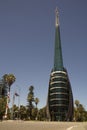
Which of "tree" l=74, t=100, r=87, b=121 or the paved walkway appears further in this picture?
"tree" l=74, t=100, r=87, b=121

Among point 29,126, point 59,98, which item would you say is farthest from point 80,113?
point 29,126

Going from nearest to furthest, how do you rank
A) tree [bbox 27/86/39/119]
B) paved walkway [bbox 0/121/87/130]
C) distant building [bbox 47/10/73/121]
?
paved walkway [bbox 0/121/87/130] < tree [bbox 27/86/39/119] < distant building [bbox 47/10/73/121]

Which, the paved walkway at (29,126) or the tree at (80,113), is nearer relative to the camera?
the paved walkway at (29,126)

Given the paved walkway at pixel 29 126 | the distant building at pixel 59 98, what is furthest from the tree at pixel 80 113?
the paved walkway at pixel 29 126

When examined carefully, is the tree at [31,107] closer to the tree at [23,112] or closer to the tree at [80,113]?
the tree at [23,112]

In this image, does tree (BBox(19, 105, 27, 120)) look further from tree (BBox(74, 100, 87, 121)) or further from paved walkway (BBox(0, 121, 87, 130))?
paved walkway (BBox(0, 121, 87, 130))

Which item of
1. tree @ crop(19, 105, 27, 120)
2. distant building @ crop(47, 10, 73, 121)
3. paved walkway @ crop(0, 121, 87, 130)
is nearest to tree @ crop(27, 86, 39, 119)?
tree @ crop(19, 105, 27, 120)

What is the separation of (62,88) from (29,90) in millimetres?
29915

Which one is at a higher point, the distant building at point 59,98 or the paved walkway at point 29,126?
the distant building at point 59,98

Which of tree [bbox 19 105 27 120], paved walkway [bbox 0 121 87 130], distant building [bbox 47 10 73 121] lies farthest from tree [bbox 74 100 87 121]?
paved walkway [bbox 0 121 87 130]

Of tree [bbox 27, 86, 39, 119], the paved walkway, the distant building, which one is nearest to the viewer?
the paved walkway

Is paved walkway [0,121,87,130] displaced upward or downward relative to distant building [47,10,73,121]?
downward

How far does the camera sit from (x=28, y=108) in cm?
12500

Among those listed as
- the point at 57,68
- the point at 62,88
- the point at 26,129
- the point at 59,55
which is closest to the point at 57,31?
the point at 59,55
